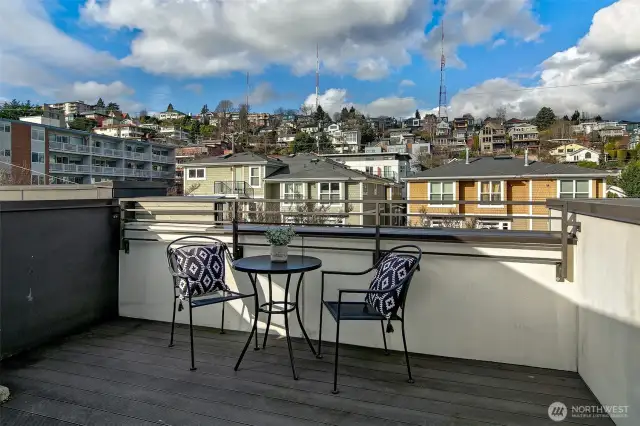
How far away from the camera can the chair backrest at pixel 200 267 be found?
2967 mm

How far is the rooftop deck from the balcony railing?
68.6 feet

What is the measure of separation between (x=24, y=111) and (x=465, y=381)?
179 ft

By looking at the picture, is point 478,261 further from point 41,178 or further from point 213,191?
point 213,191

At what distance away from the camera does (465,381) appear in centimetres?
239

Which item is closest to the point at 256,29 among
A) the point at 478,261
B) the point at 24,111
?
the point at 478,261

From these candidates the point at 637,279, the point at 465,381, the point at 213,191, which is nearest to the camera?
the point at 637,279

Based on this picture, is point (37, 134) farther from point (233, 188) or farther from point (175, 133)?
point (175, 133)

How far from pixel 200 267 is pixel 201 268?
1 cm

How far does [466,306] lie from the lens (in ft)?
9.03

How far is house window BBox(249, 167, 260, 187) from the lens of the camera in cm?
2362

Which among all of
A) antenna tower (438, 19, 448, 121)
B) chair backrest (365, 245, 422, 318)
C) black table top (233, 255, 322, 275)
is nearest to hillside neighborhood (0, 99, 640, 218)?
antenna tower (438, 19, 448, 121)

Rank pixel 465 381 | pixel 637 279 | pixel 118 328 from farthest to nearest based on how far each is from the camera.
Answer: pixel 118 328, pixel 465 381, pixel 637 279

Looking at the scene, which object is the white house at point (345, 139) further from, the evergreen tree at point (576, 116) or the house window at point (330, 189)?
the house window at point (330, 189)

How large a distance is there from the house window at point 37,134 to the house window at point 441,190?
113 feet
